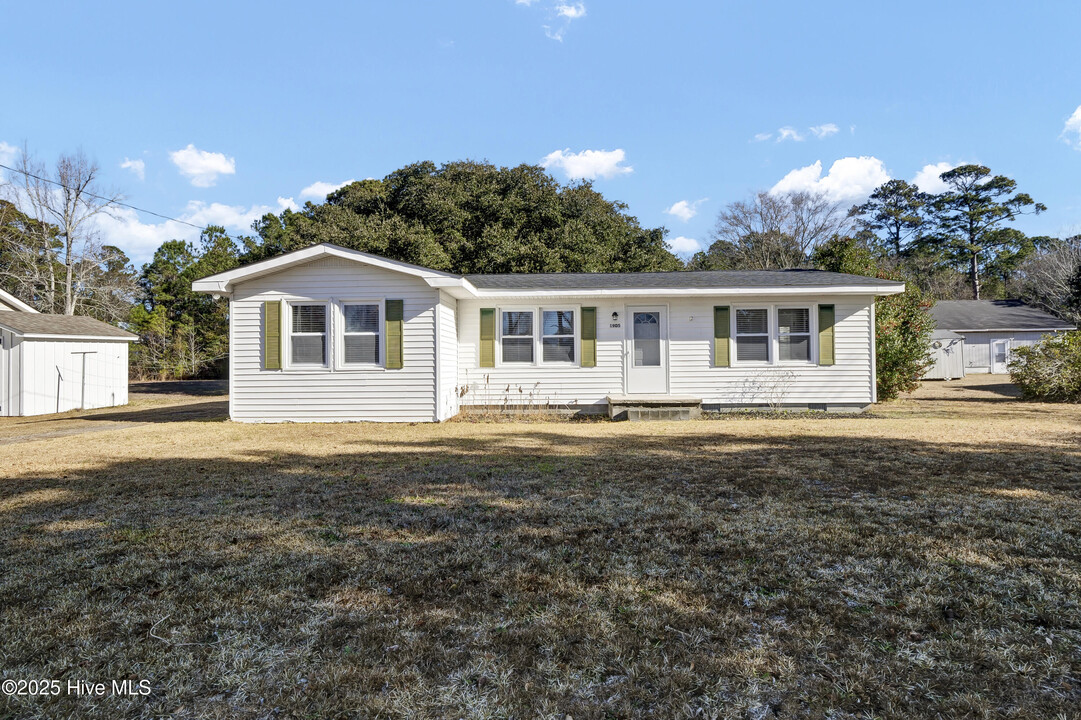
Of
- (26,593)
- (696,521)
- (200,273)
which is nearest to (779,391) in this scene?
(696,521)

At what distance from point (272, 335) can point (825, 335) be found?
448 inches

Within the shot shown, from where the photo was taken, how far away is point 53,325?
50.1 ft

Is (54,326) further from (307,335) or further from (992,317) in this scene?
(992,317)

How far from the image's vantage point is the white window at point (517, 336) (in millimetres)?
12477

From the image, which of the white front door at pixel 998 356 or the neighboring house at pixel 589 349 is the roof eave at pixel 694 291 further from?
the white front door at pixel 998 356

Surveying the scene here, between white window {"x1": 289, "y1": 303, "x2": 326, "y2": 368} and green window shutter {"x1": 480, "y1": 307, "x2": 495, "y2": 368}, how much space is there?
10.6ft

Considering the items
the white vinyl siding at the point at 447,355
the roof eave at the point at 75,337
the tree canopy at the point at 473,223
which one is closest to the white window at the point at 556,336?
the white vinyl siding at the point at 447,355

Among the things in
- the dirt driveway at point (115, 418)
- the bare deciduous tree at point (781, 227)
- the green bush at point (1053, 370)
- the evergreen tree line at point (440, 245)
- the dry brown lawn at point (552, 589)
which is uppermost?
the bare deciduous tree at point (781, 227)

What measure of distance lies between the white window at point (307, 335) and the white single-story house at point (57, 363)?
8389 millimetres

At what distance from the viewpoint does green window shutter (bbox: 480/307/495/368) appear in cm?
1239

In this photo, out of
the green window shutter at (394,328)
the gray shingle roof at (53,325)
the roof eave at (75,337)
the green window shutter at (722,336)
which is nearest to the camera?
the green window shutter at (394,328)

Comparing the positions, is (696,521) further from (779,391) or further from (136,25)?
(136,25)

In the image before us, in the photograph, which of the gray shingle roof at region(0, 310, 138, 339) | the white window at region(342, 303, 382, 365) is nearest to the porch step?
the white window at region(342, 303, 382, 365)

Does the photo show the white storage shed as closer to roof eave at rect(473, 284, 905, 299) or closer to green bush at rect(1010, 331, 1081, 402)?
green bush at rect(1010, 331, 1081, 402)
